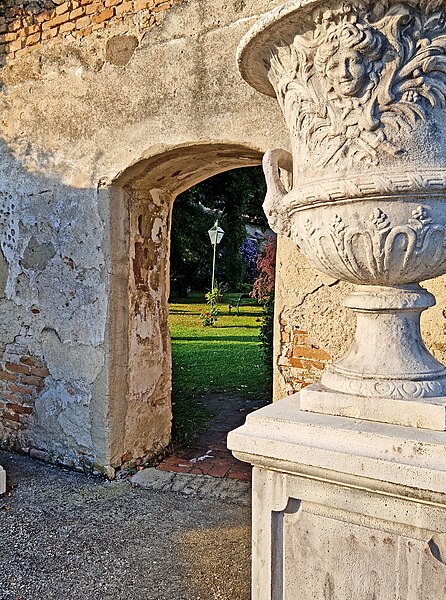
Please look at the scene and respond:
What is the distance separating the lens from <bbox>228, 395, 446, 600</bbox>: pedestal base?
5.07 feet

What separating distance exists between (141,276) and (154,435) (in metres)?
1.15

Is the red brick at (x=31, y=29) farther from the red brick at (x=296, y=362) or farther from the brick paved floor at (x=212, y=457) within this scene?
the brick paved floor at (x=212, y=457)

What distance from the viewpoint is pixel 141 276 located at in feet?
12.7

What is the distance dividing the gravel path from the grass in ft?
3.39

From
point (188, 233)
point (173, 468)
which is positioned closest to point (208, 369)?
point (173, 468)

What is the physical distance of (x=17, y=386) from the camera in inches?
161

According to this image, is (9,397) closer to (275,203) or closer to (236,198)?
(275,203)

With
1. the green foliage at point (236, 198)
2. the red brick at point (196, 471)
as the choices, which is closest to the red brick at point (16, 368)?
the red brick at point (196, 471)

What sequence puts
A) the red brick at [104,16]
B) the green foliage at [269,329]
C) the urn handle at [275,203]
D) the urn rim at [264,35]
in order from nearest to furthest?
1. the urn rim at [264,35]
2. the urn handle at [275,203]
3. the red brick at [104,16]
4. the green foliage at [269,329]

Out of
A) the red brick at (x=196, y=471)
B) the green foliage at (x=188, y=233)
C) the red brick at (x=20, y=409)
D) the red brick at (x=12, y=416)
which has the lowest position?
the red brick at (x=196, y=471)

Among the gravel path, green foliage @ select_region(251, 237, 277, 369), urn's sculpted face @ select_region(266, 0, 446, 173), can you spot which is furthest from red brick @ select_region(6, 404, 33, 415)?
urn's sculpted face @ select_region(266, 0, 446, 173)

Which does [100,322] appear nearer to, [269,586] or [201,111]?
[201,111]

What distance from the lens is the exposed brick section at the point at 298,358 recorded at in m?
3.17

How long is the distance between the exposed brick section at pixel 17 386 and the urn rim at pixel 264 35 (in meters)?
2.67
